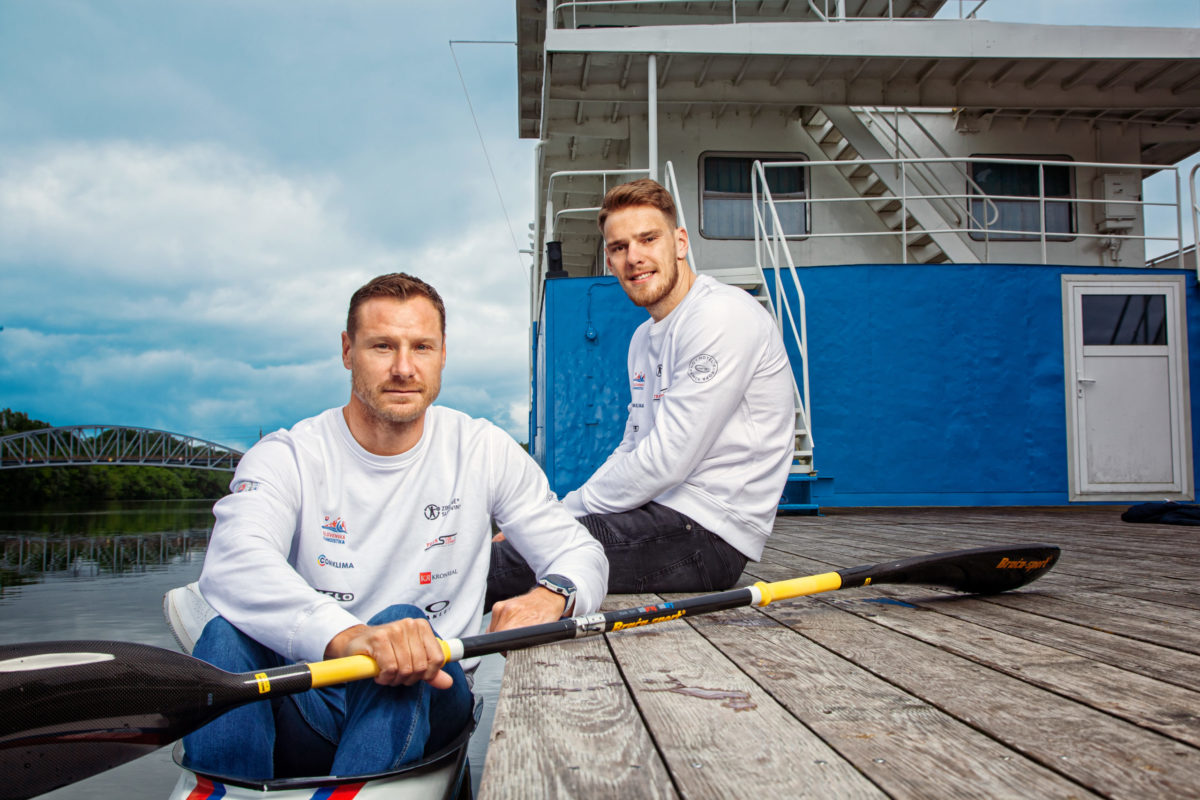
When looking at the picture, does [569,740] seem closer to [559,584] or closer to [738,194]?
[559,584]

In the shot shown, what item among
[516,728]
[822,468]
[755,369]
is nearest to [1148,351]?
[822,468]

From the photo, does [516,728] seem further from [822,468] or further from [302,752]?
[822,468]

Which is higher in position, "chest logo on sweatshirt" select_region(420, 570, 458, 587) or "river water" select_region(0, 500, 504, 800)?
"chest logo on sweatshirt" select_region(420, 570, 458, 587)

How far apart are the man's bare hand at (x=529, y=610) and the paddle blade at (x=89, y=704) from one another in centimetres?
60

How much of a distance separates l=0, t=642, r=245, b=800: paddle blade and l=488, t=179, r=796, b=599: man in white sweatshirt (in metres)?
1.15

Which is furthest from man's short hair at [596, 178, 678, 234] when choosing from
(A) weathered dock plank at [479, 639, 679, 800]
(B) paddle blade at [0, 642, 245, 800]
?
(B) paddle blade at [0, 642, 245, 800]

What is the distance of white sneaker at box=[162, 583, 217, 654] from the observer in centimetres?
199

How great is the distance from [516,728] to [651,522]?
4.64 ft

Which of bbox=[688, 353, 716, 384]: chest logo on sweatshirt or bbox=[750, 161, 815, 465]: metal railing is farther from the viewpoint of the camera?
bbox=[750, 161, 815, 465]: metal railing

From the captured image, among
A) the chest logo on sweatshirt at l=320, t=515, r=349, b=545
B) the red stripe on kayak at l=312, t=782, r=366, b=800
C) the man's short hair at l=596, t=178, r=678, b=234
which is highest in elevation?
the man's short hair at l=596, t=178, r=678, b=234

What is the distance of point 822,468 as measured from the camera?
8414 millimetres

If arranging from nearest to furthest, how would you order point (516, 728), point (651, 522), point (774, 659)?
point (516, 728) → point (774, 659) → point (651, 522)

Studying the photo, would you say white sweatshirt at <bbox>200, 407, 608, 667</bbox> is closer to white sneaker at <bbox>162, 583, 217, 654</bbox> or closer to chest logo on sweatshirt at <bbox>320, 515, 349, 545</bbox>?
chest logo on sweatshirt at <bbox>320, 515, 349, 545</bbox>

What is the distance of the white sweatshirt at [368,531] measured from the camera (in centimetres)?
167
